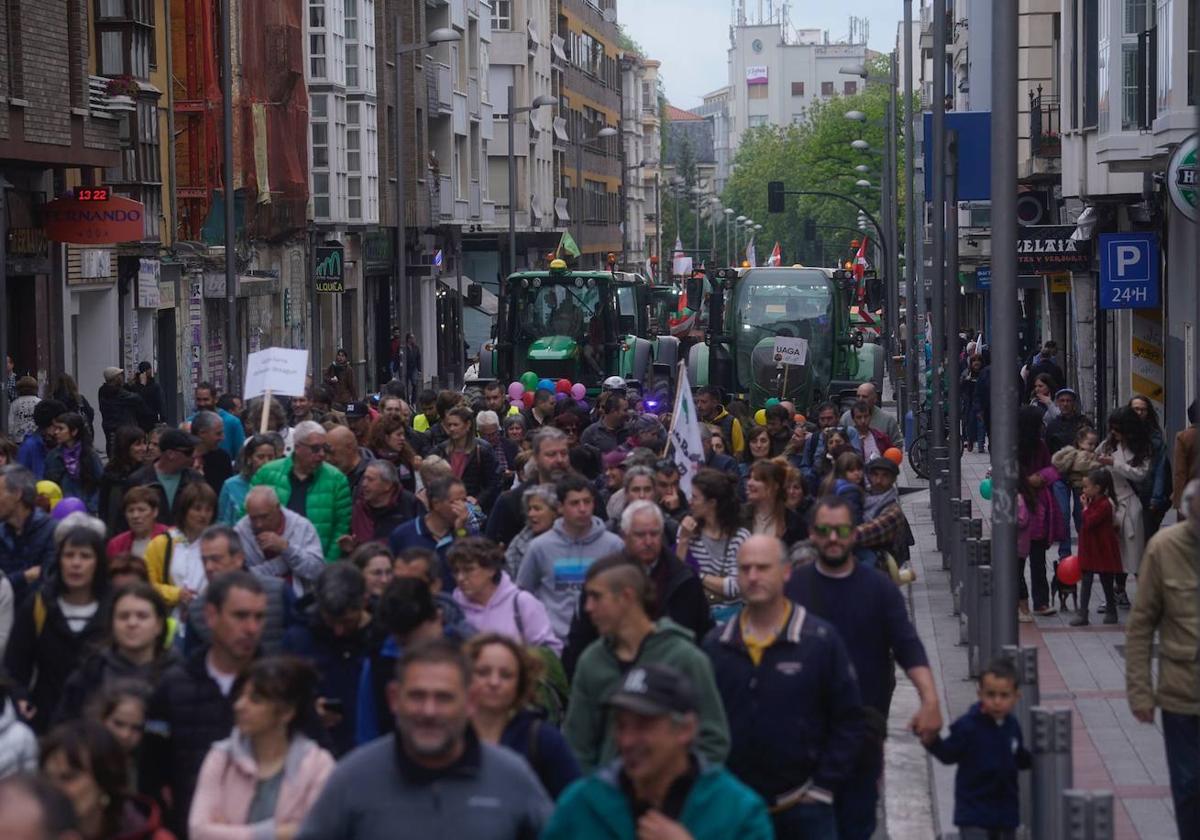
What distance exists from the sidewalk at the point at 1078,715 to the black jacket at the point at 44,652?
4034mm

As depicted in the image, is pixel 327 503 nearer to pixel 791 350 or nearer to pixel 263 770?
pixel 263 770

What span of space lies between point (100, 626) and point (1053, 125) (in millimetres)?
34275

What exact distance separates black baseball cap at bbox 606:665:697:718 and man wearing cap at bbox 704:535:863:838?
219 cm

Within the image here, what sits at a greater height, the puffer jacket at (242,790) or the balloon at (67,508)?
the balloon at (67,508)

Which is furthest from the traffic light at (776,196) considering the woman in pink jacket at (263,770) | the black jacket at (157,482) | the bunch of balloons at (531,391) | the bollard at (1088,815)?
the woman in pink jacket at (263,770)

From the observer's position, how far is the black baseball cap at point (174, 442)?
13336 millimetres

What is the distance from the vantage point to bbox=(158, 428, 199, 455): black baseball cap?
525 inches

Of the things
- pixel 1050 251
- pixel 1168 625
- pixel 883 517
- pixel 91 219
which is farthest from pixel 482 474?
pixel 91 219

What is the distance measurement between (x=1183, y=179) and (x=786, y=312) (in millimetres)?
22386

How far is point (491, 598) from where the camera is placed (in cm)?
905

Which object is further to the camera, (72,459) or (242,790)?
(72,459)

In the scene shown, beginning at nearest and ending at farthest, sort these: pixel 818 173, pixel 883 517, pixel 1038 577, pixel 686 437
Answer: pixel 883 517 < pixel 686 437 < pixel 1038 577 < pixel 818 173

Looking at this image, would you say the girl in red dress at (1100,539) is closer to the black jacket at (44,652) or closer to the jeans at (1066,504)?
the jeans at (1066,504)

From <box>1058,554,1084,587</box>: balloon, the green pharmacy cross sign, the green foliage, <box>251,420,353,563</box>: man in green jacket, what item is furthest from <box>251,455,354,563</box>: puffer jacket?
the green foliage
